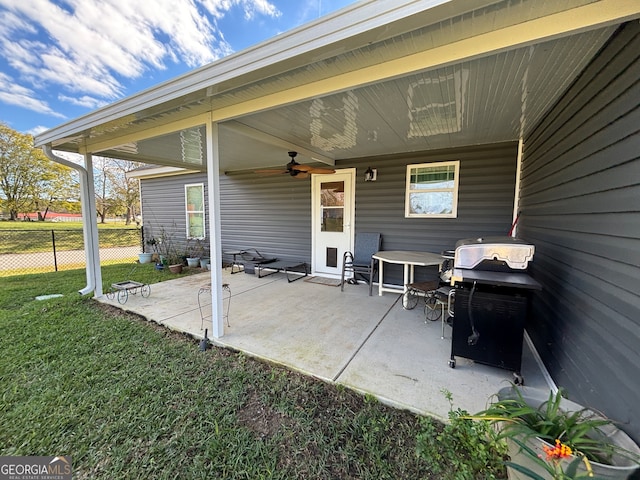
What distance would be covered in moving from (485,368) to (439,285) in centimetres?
116

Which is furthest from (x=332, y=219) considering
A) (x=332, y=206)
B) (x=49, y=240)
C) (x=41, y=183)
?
(x=41, y=183)

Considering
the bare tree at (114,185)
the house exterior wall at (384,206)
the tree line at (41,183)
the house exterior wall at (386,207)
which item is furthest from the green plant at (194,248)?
the bare tree at (114,185)

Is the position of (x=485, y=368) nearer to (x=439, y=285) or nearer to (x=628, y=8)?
(x=439, y=285)

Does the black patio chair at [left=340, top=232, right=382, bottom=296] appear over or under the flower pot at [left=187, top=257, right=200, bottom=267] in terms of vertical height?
over

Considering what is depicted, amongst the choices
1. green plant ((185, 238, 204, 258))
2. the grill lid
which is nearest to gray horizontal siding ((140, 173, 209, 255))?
green plant ((185, 238, 204, 258))

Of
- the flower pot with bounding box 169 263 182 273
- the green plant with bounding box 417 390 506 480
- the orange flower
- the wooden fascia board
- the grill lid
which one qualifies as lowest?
the green plant with bounding box 417 390 506 480

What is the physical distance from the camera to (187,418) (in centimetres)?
171

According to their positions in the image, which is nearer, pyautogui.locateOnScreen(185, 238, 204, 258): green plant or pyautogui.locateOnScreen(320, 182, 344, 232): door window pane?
pyautogui.locateOnScreen(320, 182, 344, 232): door window pane

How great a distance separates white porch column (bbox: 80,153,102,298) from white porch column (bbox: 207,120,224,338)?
2748 mm

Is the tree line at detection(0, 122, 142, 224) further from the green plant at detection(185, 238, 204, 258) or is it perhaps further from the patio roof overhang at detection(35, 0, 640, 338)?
the patio roof overhang at detection(35, 0, 640, 338)

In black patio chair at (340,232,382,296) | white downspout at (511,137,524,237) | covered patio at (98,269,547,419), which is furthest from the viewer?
black patio chair at (340,232,382,296)

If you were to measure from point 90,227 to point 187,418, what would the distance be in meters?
3.98

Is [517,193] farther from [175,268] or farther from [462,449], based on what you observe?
[175,268]

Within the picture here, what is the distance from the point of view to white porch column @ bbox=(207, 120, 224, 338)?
265cm
